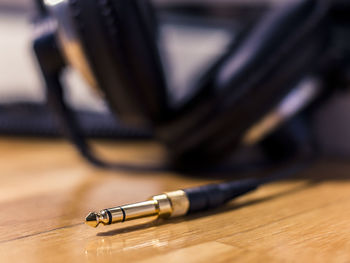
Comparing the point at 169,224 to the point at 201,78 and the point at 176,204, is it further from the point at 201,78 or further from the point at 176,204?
the point at 201,78

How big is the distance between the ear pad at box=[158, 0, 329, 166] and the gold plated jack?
7.1 inches

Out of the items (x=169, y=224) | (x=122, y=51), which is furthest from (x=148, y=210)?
(x=122, y=51)

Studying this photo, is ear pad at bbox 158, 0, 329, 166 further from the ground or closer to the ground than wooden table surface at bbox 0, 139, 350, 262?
further from the ground

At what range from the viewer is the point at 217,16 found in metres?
1.08

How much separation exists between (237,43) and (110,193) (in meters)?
0.25

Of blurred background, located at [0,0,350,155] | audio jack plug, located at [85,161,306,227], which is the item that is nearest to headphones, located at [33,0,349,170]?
audio jack plug, located at [85,161,306,227]

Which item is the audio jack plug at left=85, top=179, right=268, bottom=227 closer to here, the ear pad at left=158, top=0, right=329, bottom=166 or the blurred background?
the ear pad at left=158, top=0, right=329, bottom=166

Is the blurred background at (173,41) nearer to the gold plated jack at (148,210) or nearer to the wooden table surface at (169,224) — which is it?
the wooden table surface at (169,224)

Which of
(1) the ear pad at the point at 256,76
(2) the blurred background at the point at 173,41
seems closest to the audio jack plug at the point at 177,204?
(1) the ear pad at the point at 256,76

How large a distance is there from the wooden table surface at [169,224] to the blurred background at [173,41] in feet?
1.43

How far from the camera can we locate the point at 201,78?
1.98 ft

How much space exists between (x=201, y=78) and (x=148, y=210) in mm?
286

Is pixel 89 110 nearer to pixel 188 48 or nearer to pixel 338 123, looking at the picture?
pixel 188 48

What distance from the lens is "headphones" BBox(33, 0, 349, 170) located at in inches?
18.7
